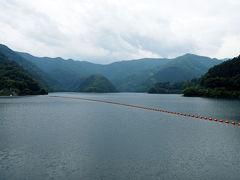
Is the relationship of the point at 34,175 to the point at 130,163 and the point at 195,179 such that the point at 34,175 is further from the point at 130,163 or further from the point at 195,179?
the point at 195,179

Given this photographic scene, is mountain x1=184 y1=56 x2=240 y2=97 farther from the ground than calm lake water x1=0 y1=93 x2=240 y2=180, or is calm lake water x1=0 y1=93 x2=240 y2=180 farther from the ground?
mountain x1=184 y1=56 x2=240 y2=97

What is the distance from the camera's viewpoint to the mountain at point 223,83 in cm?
16165

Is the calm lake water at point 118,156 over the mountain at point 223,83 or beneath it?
beneath

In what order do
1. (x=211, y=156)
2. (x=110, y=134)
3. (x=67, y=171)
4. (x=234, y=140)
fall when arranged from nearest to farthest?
1. (x=67, y=171)
2. (x=211, y=156)
3. (x=234, y=140)
4. (x=110, y=134)

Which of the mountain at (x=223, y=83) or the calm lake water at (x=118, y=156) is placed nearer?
the calm lake water at (x=118, y=156)

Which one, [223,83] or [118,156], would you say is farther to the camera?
[223,83]

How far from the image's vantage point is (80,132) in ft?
112

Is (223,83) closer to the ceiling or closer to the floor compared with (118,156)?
closer to the ceiling

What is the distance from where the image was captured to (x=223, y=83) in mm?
169500

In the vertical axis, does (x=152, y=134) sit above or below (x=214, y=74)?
below

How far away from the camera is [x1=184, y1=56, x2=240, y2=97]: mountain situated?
16165cm

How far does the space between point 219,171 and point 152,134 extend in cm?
1543

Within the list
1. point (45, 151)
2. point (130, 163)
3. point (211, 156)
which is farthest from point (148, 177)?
point (45, 151)

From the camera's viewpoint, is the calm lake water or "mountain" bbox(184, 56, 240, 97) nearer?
the calm lake water
